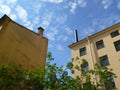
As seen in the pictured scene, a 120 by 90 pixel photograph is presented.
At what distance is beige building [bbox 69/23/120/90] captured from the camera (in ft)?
83.4

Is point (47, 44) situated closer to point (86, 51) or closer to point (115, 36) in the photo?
point (86, 51)

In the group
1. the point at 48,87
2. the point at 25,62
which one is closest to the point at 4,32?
the point at 25,62

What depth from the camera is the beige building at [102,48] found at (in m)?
25.4

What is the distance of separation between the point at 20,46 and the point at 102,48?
12472 millimetres

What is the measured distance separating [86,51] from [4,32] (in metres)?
13.5

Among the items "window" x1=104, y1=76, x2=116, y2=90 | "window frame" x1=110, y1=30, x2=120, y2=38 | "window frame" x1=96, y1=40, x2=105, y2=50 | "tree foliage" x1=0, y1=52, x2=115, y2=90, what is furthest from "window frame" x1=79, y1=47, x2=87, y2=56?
"tree foliage" x1=0, y1=52, x2=115, y2=90

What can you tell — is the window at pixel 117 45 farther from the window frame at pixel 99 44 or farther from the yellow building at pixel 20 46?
the yellow building at pixel 20 46

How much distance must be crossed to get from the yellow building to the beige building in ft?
22.0

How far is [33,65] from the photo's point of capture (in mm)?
23016

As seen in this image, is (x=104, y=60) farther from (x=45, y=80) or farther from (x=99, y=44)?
(x=45, y=80)

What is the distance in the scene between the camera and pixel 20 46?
2275cm

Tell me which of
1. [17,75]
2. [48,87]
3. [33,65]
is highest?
[33,65]

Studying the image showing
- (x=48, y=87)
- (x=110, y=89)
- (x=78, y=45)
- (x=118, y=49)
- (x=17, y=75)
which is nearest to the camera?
(x=48, y=87)

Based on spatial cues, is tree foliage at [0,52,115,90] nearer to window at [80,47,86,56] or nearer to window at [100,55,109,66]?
window at [100,55,109,66]
